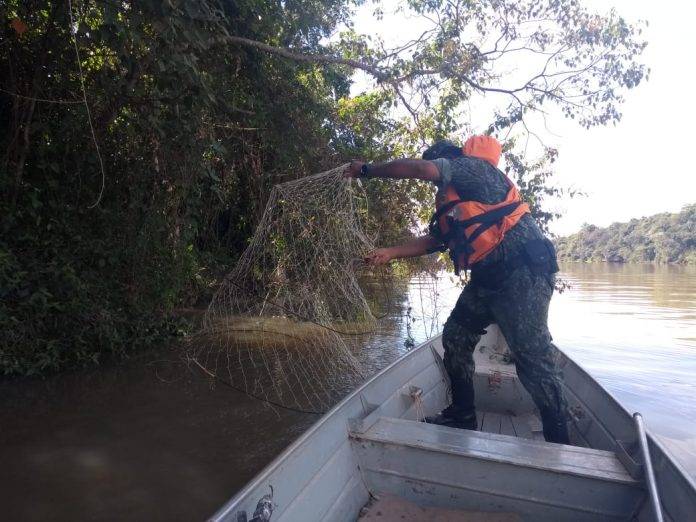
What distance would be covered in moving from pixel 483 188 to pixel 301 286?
7.98ft

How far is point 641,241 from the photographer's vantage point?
54.7 m

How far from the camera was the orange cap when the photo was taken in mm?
2902

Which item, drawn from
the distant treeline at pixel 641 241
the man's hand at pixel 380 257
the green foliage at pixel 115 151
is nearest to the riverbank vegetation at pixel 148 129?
the green foliage at pixel 115 151

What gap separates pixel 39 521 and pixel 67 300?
2911 millimetres

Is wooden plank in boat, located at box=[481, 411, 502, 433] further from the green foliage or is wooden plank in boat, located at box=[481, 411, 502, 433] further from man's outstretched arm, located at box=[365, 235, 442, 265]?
the green foliage

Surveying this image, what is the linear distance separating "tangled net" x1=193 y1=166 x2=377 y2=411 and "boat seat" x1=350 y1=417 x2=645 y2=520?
1754mm

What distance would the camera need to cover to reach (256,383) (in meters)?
5.64

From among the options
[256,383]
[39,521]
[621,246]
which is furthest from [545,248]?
[621,246]

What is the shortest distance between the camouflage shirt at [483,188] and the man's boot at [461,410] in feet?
2.86

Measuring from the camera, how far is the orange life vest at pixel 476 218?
2.75 metres

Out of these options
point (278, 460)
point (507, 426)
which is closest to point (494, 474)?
point (278, 460)

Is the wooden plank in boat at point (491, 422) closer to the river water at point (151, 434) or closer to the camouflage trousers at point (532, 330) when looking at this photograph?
the camouflage trousers at point (532, 330)

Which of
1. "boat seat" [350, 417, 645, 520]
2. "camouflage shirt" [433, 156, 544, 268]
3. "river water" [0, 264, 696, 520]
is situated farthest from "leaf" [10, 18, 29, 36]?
"boat seat" [350, 417, 645, 520]

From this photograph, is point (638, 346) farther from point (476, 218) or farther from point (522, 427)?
point (476, 218)
